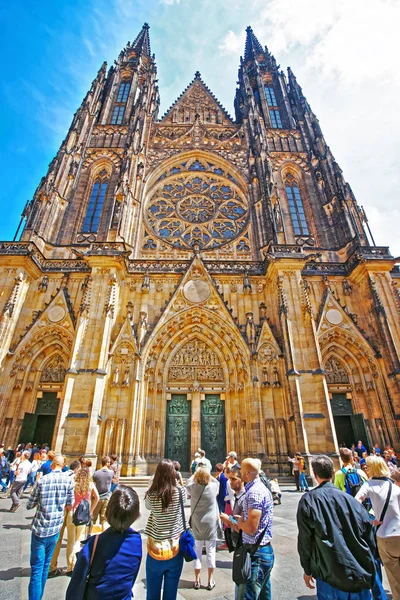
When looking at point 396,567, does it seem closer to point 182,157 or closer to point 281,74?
point 182,157

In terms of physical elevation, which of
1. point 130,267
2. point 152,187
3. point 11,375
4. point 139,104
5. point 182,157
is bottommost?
point 11,375

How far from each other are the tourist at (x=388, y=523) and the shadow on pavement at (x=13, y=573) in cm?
393

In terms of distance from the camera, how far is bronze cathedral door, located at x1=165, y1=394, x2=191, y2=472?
12.3m

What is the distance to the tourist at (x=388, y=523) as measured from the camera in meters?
2.77

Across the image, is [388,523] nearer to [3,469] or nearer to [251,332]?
[251,332]

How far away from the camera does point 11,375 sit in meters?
12.6

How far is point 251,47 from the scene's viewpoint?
2973 cm

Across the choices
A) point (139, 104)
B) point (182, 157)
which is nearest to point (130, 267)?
point (182, 157)

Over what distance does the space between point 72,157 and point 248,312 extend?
14595mm

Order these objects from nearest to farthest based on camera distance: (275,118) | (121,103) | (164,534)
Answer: (164,534) → (275,118) → (121,103)

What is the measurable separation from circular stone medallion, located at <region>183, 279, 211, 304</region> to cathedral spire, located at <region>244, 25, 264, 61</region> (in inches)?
1026

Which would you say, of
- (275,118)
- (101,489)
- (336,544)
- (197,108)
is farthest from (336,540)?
(197,108)

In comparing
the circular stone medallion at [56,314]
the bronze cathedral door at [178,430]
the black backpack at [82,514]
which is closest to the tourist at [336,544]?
the black backpack at [82,514]

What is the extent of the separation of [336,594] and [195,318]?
40.2 ft
